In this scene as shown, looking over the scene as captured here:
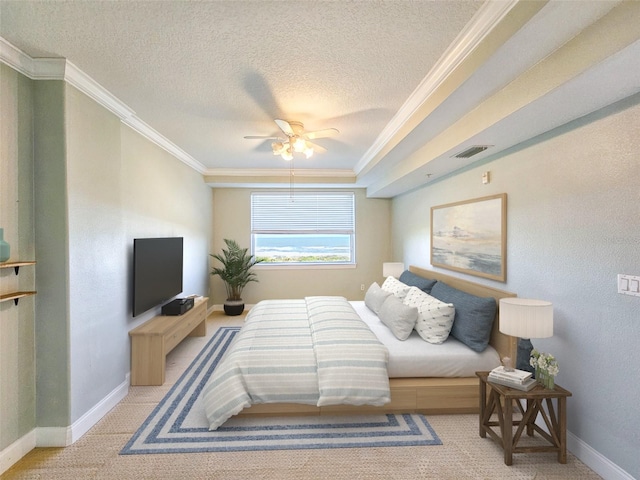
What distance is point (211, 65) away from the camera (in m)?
2.03

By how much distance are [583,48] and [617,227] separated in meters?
1.02

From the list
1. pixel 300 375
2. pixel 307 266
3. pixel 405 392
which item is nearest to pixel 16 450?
pixel 300 375

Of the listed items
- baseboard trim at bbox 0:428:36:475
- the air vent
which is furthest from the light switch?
baseboard trim at bbox 0:428:36:475

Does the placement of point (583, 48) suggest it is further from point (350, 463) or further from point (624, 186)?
point (350, 463)

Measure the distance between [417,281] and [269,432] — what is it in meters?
2.51

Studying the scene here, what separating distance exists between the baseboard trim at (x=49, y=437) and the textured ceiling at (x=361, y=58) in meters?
2.46

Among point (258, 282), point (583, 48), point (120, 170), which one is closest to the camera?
point (583, 48)

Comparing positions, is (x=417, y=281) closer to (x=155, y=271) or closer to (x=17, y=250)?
(x=155, y=271)

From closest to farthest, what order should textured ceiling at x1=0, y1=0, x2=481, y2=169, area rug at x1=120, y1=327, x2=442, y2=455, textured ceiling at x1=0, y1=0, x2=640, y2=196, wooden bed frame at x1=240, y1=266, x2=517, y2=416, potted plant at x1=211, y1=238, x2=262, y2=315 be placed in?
1. textured ceiling at x1=0, y1=0, x2=640, y2=196
2. textured ceiling at x1=0, y1=0, x2=481, y2=169
3. area rug at x1=120, y1=327, x2=442, y2=455
4. wooden bed frame at x1=240, y1=266, x2=517, y2=416
5. potted plant at x1=211, y1=238, x2=262, y2=315

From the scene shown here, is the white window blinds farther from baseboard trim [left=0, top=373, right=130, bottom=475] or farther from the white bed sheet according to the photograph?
baseboard trim [left=0, top=373, right=130, bottom=475]

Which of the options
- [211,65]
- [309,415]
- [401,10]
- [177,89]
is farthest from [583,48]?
[309,415]

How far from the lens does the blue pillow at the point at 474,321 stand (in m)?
2.62

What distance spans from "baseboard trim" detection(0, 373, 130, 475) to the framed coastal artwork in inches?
137

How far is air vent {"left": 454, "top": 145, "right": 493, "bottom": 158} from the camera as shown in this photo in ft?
8.63
